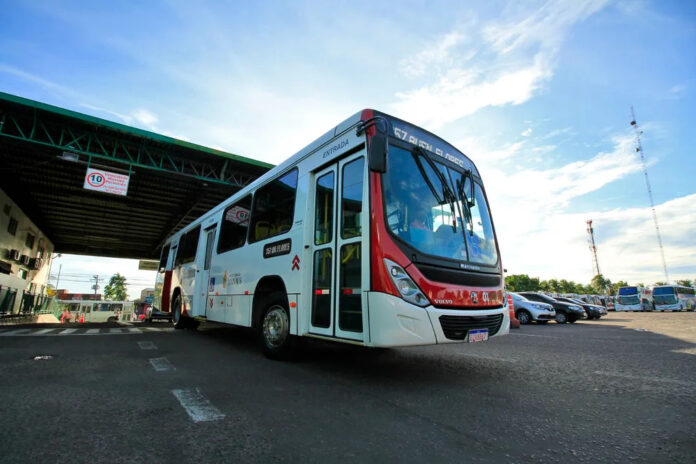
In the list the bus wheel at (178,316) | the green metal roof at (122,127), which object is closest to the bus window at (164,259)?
the bus wheel at (178,316)

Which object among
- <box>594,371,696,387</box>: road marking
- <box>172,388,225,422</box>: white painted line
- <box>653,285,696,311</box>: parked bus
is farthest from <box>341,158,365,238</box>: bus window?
<box>653,285,696,311</box>: parked bus

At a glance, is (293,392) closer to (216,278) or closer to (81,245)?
(216,278)

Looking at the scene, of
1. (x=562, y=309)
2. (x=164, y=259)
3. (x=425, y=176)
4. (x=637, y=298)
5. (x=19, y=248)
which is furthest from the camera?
(x=637, y=298)

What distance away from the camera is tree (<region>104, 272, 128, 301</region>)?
94062 mm

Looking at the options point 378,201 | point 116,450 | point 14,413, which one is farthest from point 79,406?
point 378,201

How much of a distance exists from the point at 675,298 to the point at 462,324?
3980cm

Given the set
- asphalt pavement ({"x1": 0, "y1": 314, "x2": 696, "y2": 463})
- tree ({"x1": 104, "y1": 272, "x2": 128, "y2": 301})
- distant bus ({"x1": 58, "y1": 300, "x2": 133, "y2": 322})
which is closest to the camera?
asphalt pavement ({"x1": 0, "y1": 314, "x2": 696, "y2": 463})

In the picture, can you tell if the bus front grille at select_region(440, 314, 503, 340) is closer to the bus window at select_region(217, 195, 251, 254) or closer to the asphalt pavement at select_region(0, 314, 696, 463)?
the asphalt pavement at select_region(0, 314, 696, 463)

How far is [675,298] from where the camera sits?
31250 mm

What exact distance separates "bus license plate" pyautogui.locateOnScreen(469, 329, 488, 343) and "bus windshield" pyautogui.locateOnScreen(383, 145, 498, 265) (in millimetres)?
840

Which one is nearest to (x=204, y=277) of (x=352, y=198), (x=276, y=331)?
(x=276, y=331)

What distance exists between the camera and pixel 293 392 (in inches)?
135

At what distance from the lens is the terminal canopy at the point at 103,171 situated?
1341cm

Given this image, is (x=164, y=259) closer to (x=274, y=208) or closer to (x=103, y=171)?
(x=103, y=171)
